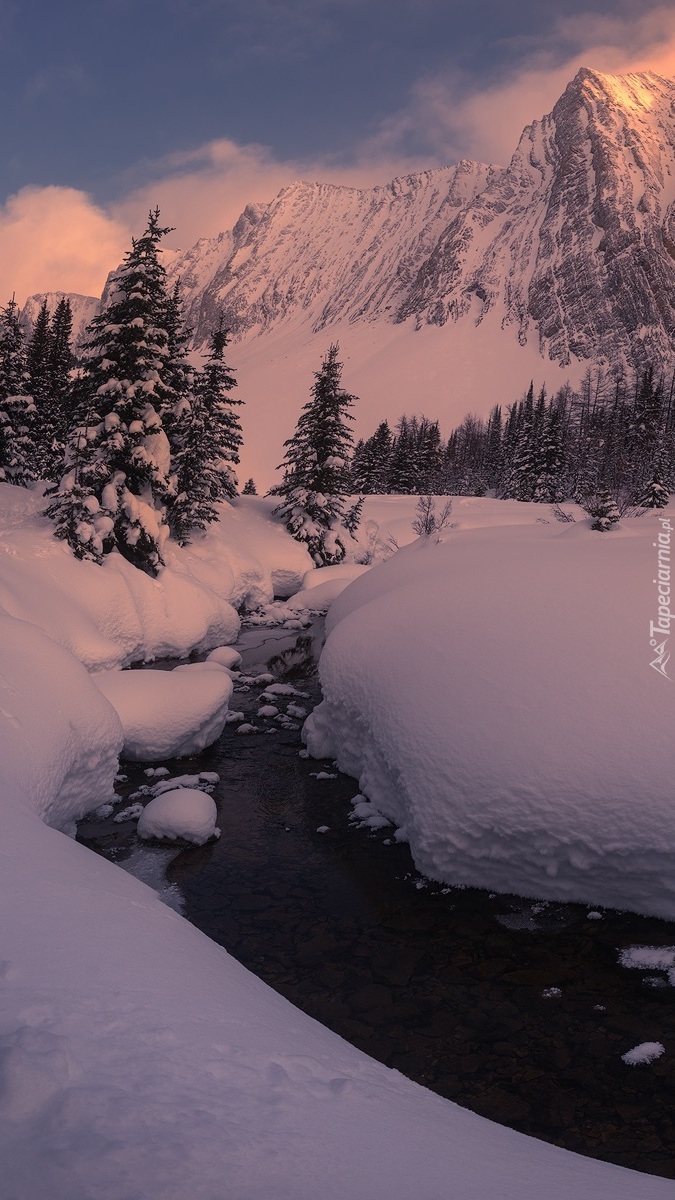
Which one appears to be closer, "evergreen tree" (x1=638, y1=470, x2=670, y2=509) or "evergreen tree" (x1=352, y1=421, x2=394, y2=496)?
"evergreen tree" (x1=638, y1=470, x2=670, y2=509)

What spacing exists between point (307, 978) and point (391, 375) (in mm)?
198960

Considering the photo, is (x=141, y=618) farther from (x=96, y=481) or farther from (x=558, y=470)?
(x=558, y=470)

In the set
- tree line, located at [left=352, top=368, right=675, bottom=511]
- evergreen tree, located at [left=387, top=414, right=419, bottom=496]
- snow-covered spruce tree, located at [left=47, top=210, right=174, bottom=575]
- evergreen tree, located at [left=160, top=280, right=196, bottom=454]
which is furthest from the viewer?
evergreen tree, located at [left=387, top=414, right=419, bottom=496]

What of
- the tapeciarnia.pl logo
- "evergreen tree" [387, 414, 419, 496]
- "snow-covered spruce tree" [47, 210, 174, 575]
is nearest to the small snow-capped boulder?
"snow-covered spruce tree" [47, 210, 174, 575]

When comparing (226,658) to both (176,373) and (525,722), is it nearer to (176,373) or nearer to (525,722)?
(525,722)

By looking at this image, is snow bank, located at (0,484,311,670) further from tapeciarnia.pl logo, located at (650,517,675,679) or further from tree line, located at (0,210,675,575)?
tapeciarnia.pl logo, located at (650,517,675,679)

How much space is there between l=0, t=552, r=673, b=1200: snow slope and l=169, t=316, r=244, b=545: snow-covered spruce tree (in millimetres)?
20313

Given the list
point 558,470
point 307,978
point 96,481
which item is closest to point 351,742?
point 307,978

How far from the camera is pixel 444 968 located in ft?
22.6

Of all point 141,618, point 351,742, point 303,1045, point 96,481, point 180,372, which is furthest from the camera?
point 180,372

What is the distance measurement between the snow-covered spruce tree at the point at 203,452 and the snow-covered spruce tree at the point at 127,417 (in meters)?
2.86

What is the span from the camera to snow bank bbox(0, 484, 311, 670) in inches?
588

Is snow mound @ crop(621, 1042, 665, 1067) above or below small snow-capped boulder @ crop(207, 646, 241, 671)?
below

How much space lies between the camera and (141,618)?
59.1 ft
